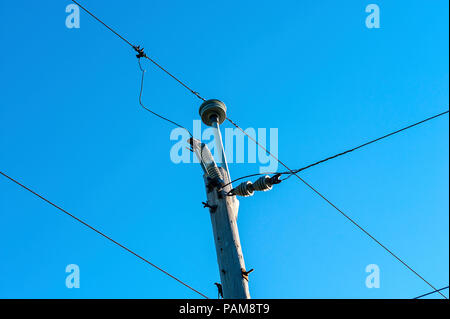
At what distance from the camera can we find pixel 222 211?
18.1ft

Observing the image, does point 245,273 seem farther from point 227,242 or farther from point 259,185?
point 259,185

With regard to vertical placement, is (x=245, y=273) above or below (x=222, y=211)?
below

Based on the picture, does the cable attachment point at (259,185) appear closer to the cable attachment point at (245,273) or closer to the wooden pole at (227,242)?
the wooden pole at (227,242)

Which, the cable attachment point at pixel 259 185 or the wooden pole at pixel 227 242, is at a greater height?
the cable attachment point at pixel 259 185

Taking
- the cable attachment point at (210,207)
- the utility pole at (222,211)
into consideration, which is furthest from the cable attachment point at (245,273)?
the cable attachment point at (210,207)

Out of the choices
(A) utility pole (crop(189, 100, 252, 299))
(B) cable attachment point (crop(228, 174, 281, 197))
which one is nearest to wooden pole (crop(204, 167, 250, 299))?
(A) utility pole (crop(189, 100, 252, 299))

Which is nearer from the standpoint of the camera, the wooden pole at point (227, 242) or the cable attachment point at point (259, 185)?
the wooden pole at point (227, 242)

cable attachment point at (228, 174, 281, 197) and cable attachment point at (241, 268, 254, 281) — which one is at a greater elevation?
cable attachment point at (228, 174, 281, 197)

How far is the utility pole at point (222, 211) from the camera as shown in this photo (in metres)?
5.04

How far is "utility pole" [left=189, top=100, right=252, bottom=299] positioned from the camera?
16.5 ft

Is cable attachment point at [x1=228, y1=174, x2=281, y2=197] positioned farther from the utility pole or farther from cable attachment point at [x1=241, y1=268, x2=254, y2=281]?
cable attachment point at [x1=241, y1=268, x2=254, y2=281]

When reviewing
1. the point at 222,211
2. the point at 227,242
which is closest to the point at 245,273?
the point at 227,242
